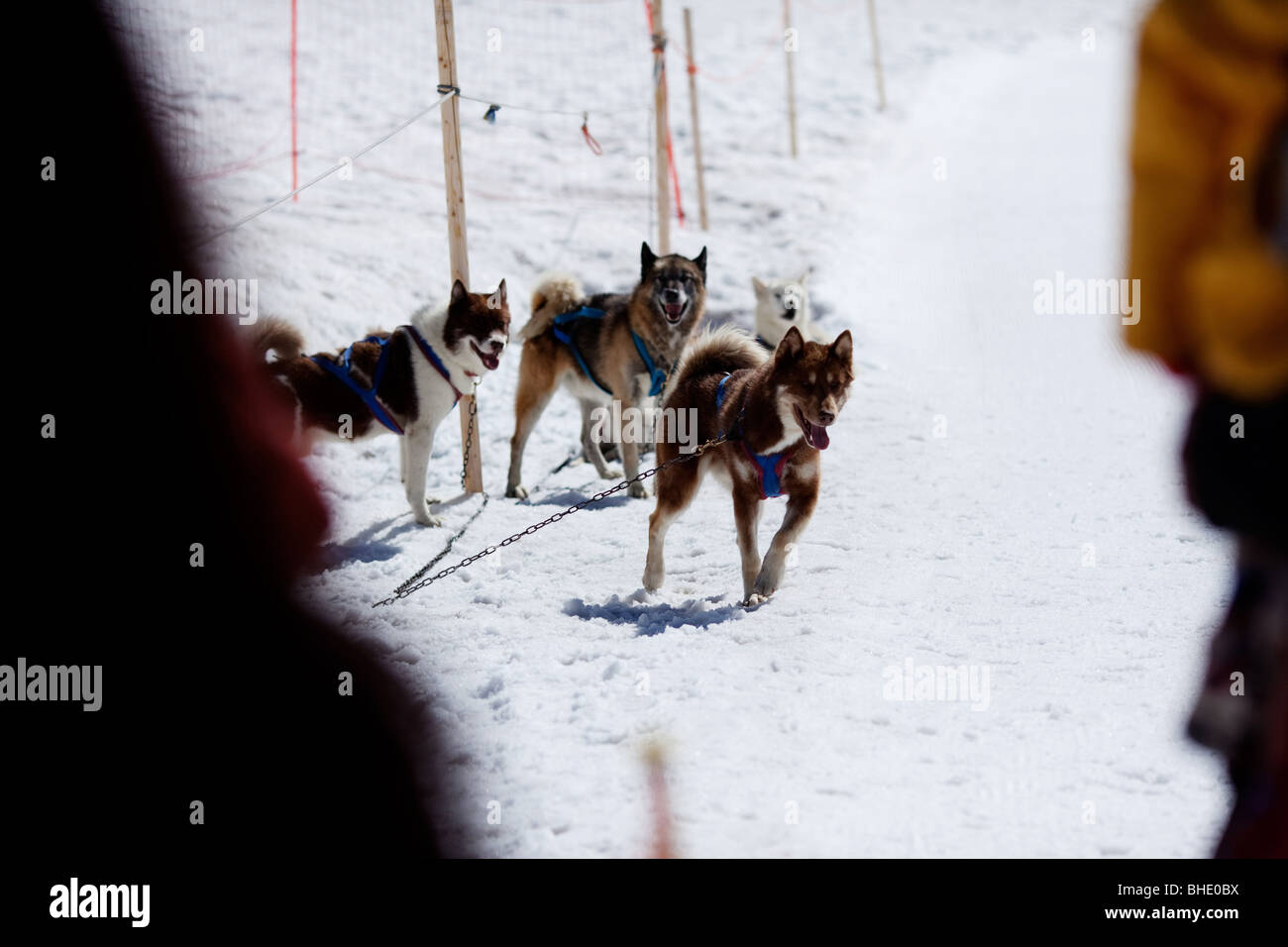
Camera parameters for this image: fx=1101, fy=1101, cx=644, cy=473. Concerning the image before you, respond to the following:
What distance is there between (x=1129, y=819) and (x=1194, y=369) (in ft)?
6.40

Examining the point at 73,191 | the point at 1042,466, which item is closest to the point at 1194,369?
the point at 73,191

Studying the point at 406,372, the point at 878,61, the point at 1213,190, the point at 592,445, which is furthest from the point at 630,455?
the point at 878,61

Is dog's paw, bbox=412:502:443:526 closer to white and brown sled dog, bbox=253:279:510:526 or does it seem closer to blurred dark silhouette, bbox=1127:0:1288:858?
white and brown sled dog, bbox=253:279:510:526

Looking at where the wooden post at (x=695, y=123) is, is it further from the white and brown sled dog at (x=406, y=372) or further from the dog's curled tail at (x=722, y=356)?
the dog's curled tail at (x=722, y=356)

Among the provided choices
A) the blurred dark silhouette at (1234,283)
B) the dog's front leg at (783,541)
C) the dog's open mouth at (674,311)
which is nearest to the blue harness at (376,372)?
the dog's open mouth at (674,311)

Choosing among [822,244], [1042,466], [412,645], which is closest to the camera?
[412,645]

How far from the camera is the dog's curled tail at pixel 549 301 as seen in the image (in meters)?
6.93

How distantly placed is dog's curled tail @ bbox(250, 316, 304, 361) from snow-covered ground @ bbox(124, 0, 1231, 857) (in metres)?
0.91

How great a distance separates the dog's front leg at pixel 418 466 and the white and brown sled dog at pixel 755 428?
145 centimetres

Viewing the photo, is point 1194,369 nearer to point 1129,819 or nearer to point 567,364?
point 1129,819

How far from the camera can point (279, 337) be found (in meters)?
5.50

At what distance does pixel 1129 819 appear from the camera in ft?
9.01

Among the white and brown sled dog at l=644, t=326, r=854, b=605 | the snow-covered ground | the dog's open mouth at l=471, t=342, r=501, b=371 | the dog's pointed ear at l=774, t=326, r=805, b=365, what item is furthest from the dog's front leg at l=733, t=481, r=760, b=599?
the dog's open mouth at l=471, t=342, r=501, b=371
